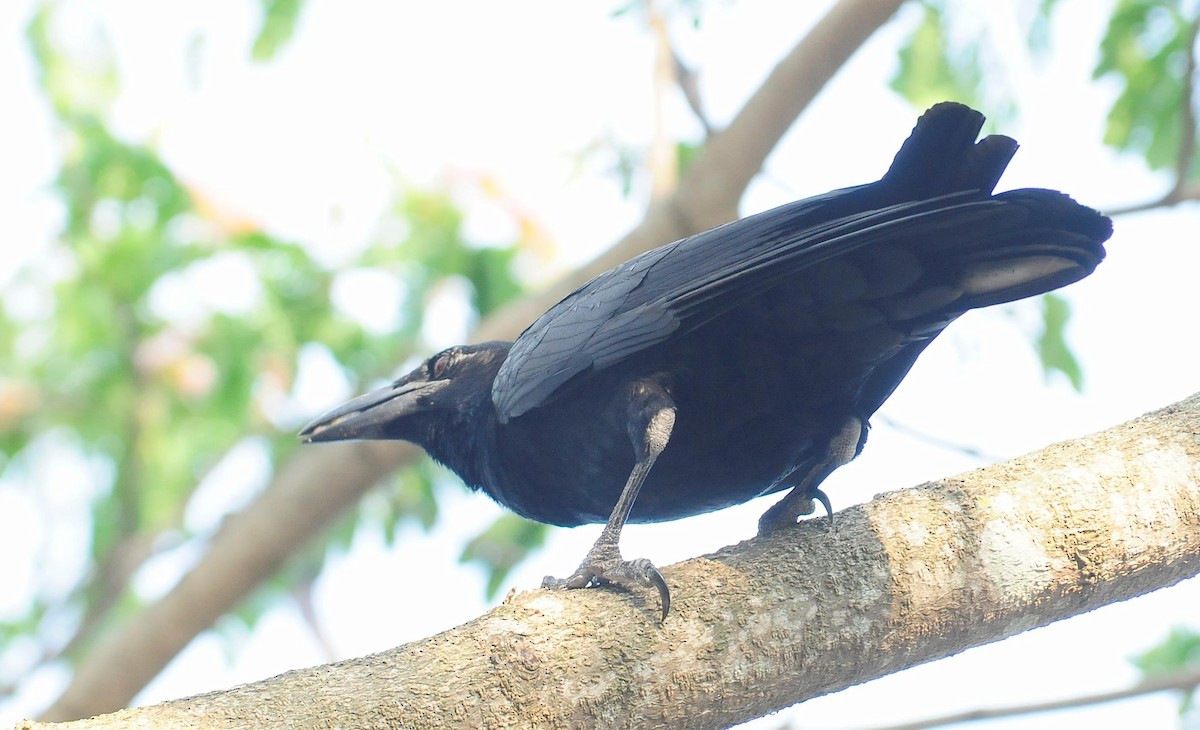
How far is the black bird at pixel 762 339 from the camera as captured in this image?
282cm

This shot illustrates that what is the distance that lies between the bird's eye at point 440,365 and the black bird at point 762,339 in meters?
0.59

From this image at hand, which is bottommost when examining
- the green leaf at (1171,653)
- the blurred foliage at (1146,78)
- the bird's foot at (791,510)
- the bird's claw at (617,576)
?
the green leaf at (1171,653)

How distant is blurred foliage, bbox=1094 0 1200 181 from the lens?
15.2 ft

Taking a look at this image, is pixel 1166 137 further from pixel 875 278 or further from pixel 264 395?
pixel 264 395

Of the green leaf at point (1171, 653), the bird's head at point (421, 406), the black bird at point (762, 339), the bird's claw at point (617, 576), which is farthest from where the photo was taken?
the green leaf at point (1171, 653)

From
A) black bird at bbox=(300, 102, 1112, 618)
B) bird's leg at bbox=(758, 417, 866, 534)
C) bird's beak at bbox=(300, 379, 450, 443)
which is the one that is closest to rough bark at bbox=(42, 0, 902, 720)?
bird's beak at bbox=(300, 379, 450, 443)

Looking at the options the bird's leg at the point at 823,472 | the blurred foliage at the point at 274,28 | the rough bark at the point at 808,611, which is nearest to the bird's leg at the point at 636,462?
the rough bark at the point at 808,611

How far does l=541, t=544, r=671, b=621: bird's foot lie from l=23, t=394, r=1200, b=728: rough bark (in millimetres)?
37

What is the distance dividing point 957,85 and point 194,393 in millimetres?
4086

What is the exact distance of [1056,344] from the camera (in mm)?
4961

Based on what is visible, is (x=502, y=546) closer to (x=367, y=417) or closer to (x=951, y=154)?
(x=367, y=417)

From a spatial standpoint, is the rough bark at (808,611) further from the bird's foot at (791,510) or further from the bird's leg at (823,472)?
the bird's leg at (823,472)

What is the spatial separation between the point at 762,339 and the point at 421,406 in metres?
1.54

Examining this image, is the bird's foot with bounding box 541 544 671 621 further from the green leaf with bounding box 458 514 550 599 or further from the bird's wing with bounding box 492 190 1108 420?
the green leaf with bounding box 458 514 550 599
